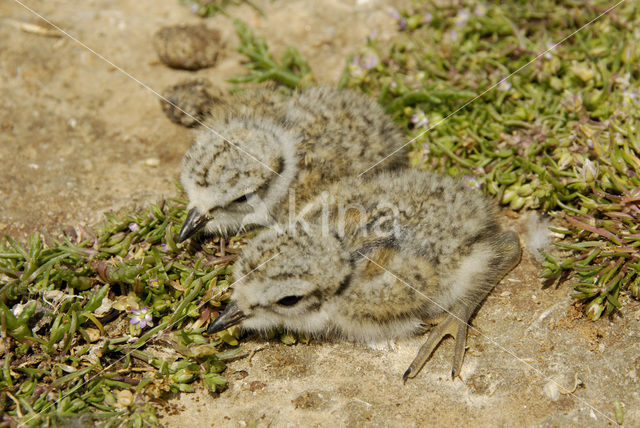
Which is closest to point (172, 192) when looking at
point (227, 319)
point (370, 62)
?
point (227, 319)

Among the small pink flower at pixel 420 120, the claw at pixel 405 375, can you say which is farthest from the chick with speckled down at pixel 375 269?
the small pink flower at pixel 420 120

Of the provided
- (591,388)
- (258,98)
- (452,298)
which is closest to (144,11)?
(258,98)

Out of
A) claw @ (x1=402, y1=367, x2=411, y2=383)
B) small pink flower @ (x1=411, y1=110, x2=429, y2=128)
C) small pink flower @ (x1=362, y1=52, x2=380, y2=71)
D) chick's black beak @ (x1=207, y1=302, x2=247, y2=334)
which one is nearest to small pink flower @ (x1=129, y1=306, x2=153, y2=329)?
chick's black beak @ (x1=207, y1=302, x2=247, y2=334)

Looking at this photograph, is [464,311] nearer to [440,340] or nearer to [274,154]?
[440,340]

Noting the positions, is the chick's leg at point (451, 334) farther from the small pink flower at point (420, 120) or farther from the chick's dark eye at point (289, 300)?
the small pink flower at point (420, 120)

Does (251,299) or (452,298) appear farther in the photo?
(452,298)

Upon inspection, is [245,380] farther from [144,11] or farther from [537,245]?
[144,11]

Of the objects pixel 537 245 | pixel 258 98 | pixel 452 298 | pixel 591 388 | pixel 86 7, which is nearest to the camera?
pixel 591 388
